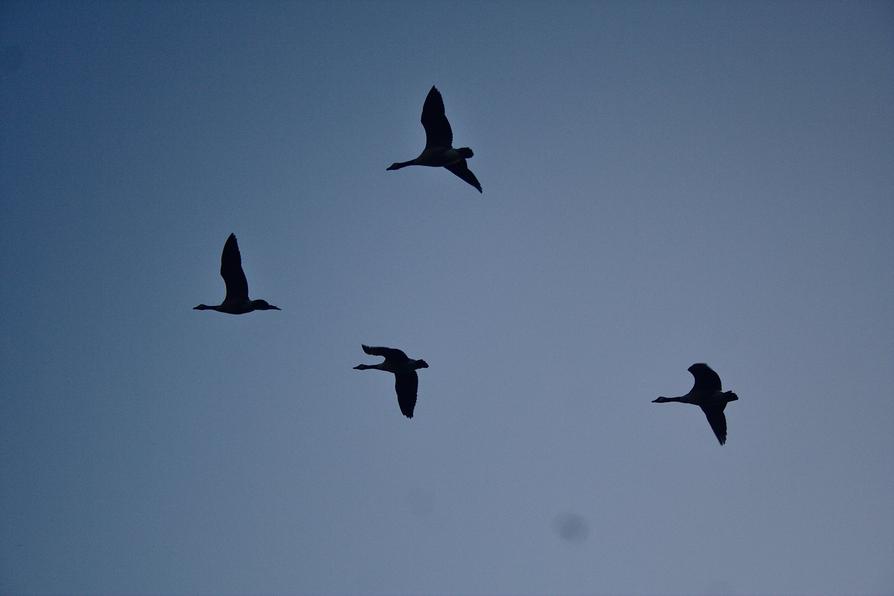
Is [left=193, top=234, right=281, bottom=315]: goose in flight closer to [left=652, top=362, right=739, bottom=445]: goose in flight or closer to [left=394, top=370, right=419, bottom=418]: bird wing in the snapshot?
[left=394, top=370, right=419, bottom=418]: bird wing

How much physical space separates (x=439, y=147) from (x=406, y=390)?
6099mm

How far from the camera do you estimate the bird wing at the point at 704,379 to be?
20000 mm

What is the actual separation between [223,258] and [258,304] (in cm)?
143

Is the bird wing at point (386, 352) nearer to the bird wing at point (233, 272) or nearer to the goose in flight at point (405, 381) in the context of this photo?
the goose in flight at point (405, 381)

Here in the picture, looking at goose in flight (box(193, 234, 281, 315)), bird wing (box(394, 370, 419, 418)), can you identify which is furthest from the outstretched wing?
goose in flight (box(193, 234, 281, 315))

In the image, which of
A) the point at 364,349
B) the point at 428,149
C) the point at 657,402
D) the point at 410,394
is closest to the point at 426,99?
the point at 428,149

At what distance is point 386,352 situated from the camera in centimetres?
1941

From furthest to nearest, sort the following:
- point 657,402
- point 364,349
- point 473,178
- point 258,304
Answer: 1. point 657,402
2. point 258,304
3. point 473,178
4. point 364,349

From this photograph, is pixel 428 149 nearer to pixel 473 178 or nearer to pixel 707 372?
pixel 473 178

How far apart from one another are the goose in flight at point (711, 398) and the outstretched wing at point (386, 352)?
22.5ft

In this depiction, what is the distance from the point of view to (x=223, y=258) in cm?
2103

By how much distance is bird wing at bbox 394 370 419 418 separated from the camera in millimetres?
21344

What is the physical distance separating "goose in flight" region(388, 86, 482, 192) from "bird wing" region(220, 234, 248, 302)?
4.68 metres

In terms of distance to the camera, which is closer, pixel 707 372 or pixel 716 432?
pixel 707 372
